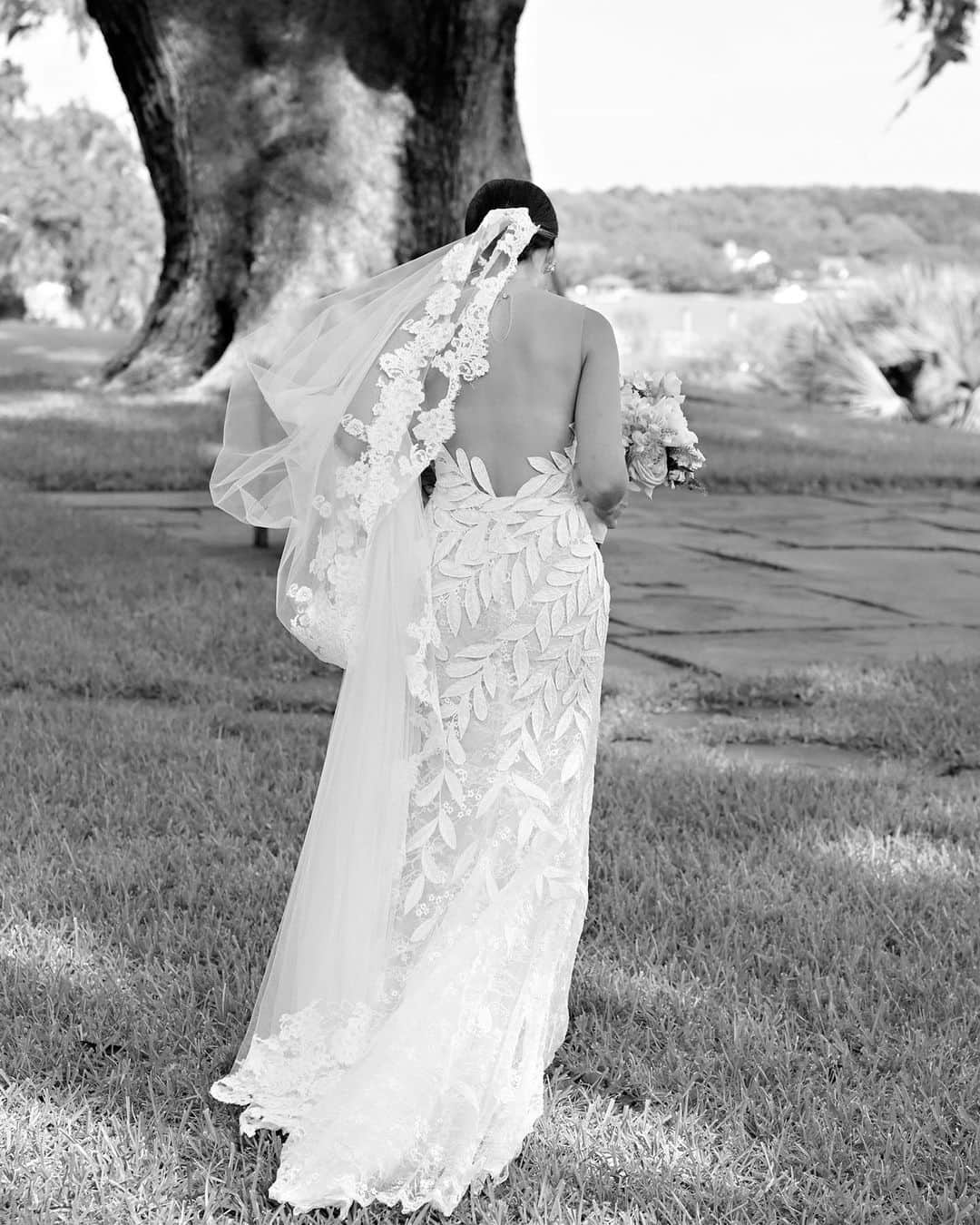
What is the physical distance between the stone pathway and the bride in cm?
304

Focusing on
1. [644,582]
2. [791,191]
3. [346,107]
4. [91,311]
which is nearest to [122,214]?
[91,311]

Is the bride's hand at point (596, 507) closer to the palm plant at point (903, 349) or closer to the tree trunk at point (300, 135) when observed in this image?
the tree trunk at point (300, 135)

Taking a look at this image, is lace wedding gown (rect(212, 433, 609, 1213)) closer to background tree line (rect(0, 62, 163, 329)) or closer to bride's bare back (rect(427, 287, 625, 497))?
bride's bare back (rect(427, 287, 625, 497))

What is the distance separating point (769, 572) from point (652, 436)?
4.99 metres

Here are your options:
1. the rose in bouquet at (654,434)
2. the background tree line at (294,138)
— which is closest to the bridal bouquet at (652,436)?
the rose in bouquet at (654,434)

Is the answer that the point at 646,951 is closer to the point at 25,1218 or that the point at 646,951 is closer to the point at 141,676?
the point at 25,1218

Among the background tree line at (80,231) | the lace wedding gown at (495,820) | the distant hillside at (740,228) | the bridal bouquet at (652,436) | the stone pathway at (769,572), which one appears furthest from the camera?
the distant hillside at (740,228)

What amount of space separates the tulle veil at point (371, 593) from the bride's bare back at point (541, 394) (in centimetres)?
4

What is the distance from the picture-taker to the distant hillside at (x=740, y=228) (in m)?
33.1

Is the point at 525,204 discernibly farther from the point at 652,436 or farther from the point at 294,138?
the point at 294,138

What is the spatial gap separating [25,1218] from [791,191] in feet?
133

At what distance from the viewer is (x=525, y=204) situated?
2.87m

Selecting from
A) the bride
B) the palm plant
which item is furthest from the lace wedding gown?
the palm plant

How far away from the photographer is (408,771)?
283 centimetres
